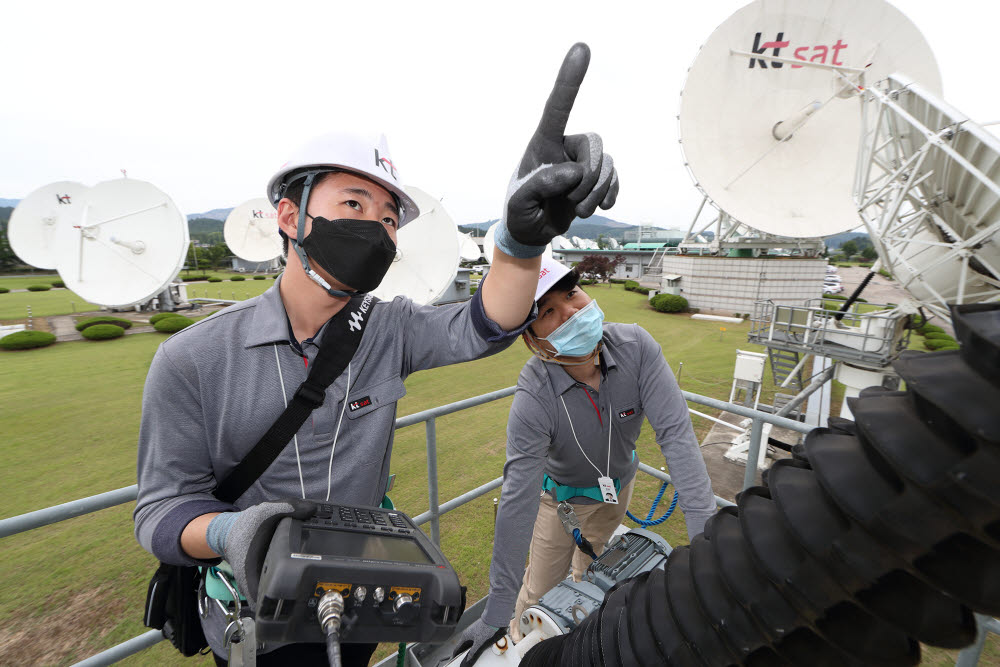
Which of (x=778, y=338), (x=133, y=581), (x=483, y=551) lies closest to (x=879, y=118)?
(x=778, y=338)

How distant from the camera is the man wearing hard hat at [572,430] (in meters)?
2.35

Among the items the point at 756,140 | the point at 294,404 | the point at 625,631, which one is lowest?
the point at 625,631

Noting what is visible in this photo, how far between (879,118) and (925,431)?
12160 millimetres

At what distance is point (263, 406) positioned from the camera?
63.1 inches

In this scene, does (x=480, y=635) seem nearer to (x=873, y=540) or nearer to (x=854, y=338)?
(x=873, y=540)

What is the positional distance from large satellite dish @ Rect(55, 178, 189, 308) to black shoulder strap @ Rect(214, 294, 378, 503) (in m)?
18.9

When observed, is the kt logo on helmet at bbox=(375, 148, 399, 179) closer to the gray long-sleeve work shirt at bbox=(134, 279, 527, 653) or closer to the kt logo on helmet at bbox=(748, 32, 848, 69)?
the gray long-sleeve work shirt at bbox=(134, 279, 527, 653)

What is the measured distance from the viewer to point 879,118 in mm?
8680

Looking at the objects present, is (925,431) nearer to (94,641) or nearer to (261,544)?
(261,544)

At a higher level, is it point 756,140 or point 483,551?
point 756,140

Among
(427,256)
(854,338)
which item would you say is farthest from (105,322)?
(854,338)

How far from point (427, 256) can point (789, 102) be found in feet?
48.7

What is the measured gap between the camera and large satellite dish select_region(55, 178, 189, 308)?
15781mm

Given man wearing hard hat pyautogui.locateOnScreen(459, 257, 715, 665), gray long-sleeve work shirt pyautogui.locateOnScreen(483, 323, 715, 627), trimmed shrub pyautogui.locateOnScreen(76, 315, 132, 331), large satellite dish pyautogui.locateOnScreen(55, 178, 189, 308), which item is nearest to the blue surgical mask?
man wearing hard hat pyautogui.locateOnScreen(459, 257, 715, 665)
